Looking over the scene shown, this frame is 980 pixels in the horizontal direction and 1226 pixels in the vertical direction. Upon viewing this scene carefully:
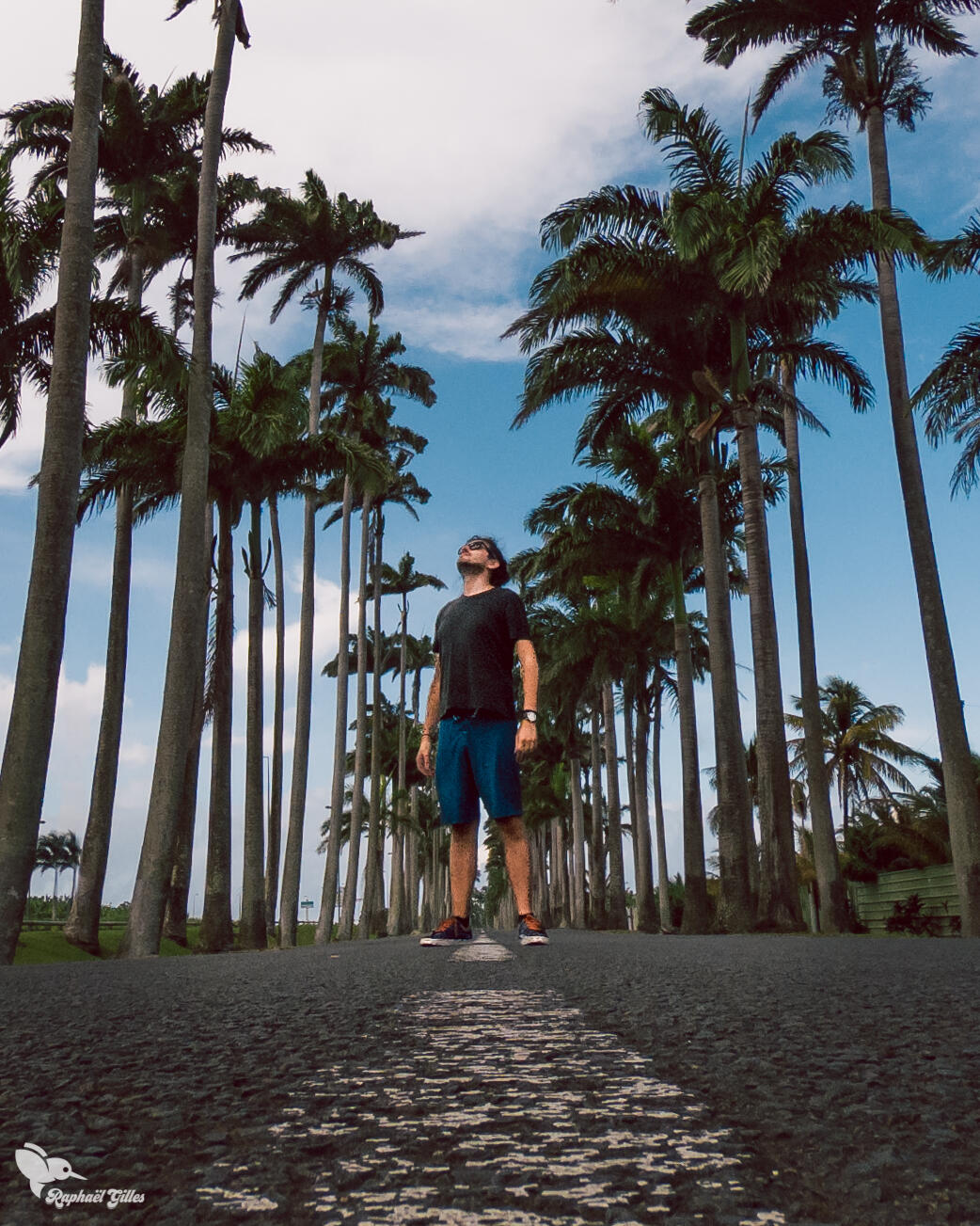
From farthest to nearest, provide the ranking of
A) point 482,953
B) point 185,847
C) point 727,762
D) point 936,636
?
point 185,847, point 727,762, point 936,636, point 482,953

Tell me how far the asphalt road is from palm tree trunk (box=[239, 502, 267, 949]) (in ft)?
65.7

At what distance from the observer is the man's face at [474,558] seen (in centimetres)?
616

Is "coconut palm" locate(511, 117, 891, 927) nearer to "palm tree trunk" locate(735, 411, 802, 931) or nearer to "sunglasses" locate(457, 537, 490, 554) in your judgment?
"palm tree trunk" locate(735, 411, 802, 931)

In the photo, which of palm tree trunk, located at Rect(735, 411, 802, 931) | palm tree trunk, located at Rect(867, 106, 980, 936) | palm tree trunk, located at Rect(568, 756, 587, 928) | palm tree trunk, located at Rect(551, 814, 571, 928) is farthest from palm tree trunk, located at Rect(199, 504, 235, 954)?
palm tree trunk, located at Rect(551, 814, 571, 928)

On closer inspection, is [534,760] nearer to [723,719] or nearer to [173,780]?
[723,719]

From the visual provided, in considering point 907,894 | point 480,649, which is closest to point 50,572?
point 480,649

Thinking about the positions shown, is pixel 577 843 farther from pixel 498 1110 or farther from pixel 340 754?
pixel 498 1110

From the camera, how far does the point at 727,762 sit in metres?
18.9

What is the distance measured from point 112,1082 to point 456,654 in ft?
14.1

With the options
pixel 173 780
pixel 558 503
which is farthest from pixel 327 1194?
pixel 558 503

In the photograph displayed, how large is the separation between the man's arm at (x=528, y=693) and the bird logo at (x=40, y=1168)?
14.1 ft

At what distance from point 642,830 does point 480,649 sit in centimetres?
3101

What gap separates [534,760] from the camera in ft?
185

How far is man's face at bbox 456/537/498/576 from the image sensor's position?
616 centimetres
